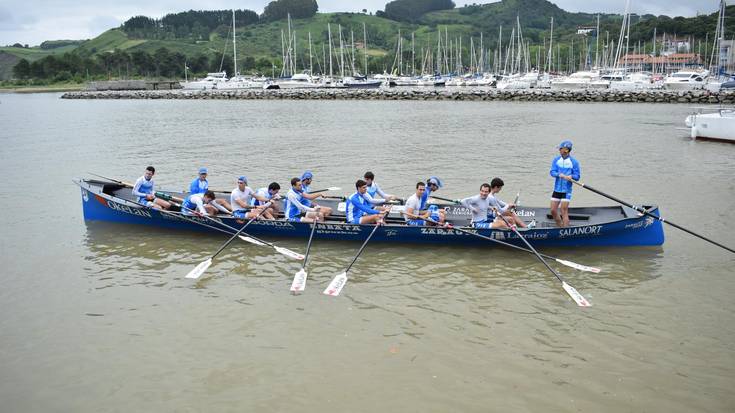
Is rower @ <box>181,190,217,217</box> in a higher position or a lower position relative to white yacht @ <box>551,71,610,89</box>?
lower

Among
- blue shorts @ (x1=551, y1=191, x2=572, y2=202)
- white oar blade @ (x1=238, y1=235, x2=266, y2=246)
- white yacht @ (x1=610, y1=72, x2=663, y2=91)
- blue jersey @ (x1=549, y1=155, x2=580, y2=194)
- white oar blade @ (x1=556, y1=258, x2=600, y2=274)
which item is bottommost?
white oar blade @ (x1=556, y1=258, x2=600, y2=274)

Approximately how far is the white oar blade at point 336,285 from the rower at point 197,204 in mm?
4966

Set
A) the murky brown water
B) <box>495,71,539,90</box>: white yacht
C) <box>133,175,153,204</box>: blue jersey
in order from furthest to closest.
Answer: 1. <box>495,71,539,90</box>: white yacht
2. <box>133,175,153,204</box>: blue jersey
3. the murky brown water

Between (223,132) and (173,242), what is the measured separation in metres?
28.5

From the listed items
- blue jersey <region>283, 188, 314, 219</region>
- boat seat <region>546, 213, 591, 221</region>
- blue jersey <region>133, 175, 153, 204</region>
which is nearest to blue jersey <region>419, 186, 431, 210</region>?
blue jersey <region>283, 188, 314, 219</region>

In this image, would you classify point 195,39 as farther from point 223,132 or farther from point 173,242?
point 173,242

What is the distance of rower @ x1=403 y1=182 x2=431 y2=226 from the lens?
45.6ft

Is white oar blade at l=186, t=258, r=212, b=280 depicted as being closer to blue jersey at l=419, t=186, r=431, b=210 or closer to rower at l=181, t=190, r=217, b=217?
rower at l=181, t=190, r=217, b=217

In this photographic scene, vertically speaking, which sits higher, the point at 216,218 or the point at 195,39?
the point at 195,39

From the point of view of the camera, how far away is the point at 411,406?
25.8 ft

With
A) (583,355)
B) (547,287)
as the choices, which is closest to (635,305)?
(547,287)

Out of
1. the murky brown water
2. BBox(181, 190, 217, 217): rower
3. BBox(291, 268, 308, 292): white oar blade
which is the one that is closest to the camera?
the murky brown water

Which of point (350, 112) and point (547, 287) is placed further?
point (350, 112)

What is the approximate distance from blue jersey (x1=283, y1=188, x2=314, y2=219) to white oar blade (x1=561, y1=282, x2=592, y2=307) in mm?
6714
